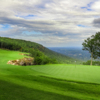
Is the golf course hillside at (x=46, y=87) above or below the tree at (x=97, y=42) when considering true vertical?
below

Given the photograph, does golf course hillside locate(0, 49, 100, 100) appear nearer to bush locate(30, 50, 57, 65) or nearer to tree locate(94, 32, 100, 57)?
tree locate(94, 32, 100, 57)

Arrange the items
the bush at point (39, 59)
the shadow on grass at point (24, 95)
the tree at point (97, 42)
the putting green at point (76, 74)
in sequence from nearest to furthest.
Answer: the shadow on grass at point (24, 95) < the putting green at point (76, 74) < the tree at point (97, 42) < the bush at point (39, 59)

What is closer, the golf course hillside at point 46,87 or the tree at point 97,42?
the golf course hillside at point 46,87

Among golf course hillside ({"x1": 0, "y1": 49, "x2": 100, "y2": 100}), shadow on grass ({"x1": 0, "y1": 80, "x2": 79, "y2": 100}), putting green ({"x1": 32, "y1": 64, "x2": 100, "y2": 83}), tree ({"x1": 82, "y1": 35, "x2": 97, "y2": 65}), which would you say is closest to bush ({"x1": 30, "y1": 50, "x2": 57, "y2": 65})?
tree ({"x1": 82, "y1": 35, "x2": 97, "y2": 65})

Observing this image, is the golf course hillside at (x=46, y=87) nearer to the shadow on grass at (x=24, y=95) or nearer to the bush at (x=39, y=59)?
the shadow on grass at (x=24, y=95)

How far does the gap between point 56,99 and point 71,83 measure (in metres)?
4.52

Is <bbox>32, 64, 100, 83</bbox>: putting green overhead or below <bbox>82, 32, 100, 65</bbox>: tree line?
below

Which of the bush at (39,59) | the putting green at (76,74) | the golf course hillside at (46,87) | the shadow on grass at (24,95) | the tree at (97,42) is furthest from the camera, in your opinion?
the bush at (39,59)

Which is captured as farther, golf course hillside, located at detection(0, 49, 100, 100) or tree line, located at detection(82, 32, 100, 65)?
tree line, located at detection(82, 32, 100, 65)

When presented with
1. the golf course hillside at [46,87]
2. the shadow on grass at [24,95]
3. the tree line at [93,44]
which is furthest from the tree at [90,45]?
the shadow on grass at [24,95]

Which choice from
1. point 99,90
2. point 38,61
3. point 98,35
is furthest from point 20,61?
point 99,90

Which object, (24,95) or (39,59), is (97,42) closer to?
(39,59)

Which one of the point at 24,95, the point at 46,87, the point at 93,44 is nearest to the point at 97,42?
the point at 93,44

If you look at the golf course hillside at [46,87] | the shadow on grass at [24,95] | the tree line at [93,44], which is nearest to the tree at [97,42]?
the tree line at [93,44]
